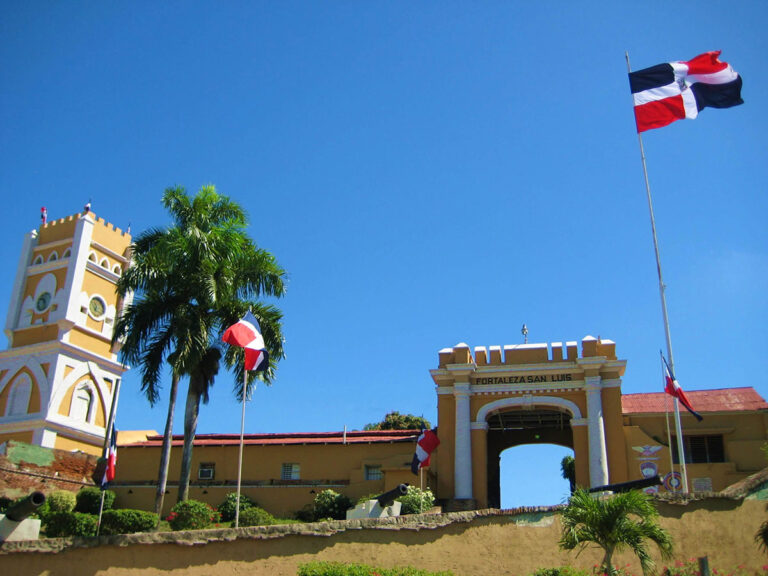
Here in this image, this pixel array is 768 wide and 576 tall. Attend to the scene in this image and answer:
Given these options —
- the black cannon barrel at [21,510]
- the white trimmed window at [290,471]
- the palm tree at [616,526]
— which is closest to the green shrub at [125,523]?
the black cannon barrel at [21,510]

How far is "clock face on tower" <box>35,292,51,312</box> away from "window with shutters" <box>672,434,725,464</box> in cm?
3371

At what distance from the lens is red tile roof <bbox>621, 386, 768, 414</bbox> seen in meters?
31.9

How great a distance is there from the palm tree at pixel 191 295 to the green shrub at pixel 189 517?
4.40 ft

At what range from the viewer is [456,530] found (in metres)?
18.8

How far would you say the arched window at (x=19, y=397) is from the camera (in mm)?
42438

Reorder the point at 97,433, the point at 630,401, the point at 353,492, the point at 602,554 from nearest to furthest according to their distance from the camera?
the point at 602,554 < the point at 353,492 < the point at 630,401 < the point at 97,433

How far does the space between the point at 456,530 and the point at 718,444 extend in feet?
57.3

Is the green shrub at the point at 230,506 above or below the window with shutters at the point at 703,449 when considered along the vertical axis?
below

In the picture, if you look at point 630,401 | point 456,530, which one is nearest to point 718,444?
point 630,401

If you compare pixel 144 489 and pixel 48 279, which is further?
pixel 48 279

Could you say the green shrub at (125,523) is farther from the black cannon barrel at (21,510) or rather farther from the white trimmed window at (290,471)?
the white trimmed window at (290,471)

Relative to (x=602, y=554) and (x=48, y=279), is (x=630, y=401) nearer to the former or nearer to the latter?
(x=602, y=554)

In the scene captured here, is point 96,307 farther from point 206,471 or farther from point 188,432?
point 188,432

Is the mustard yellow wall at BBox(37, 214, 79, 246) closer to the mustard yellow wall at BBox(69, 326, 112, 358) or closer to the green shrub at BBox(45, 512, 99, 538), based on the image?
the mustard yellow wall at BBox(69, 326, 112, 358)
